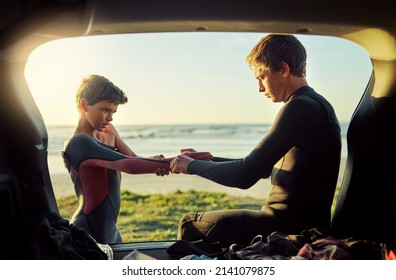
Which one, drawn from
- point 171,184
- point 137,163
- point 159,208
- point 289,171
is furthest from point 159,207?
point 289,171

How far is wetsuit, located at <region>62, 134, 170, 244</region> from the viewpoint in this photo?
2.53 m

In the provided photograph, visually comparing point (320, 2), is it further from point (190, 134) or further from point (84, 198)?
point (84, 198)

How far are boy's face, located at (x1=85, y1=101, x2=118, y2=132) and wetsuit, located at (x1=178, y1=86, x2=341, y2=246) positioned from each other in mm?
420

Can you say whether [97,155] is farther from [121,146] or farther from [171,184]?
[171,184]

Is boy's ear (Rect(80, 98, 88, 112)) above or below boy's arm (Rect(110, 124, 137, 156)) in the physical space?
above

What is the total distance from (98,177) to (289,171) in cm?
83

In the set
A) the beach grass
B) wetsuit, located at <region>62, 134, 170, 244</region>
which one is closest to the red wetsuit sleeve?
wetsuit, located at <region>62, 134, 170, 244</region>

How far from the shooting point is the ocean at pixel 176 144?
8.20ft

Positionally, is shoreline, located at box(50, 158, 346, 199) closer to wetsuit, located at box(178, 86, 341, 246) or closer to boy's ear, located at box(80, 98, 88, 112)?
wetsuit, located at box(178, 86, 341, 246)

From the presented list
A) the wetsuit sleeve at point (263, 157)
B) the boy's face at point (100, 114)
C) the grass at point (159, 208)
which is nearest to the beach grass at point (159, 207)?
the grass at point (159, 208)

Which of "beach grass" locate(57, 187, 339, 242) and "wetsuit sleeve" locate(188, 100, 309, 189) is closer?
"wetsuit sleeve" locate(188, 100, 309, 189)

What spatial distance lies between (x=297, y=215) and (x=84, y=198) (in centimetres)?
94

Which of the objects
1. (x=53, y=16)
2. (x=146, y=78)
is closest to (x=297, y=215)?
(x=146, y=78)

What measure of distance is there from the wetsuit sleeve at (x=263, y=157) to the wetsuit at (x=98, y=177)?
0.21m
